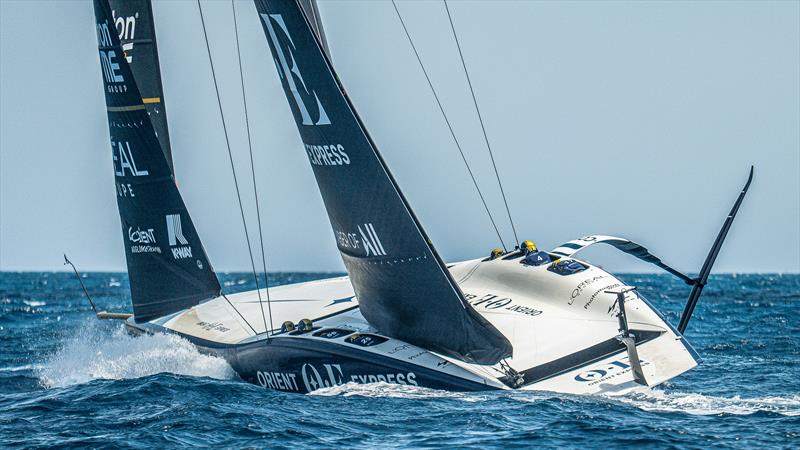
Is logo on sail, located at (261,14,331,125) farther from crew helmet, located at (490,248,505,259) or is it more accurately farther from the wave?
crew helmet, located at (490,248,505,259)

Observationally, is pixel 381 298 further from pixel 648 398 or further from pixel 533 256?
pixel 648 398

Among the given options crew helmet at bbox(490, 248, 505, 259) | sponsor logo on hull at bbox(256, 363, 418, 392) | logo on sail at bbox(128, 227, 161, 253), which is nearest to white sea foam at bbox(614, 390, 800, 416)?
sponsor logo on hull at bbox(256, 363, 418, 392)

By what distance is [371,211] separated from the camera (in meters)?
12.2

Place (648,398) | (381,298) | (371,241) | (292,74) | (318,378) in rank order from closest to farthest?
(648,398)
(371,241)
(292,74)
(318,378)
(381,298)

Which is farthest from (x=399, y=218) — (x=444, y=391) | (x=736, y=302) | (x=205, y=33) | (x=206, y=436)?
(x=736, y=302)

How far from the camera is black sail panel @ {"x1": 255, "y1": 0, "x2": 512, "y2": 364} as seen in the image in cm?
1202

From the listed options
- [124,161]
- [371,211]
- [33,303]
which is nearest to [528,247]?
[371,211]

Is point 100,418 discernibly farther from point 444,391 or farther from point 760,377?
point 760,377

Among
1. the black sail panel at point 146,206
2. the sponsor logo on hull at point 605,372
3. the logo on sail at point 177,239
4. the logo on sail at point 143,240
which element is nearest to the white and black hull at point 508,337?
the sponsor logo on hull at point 605,372

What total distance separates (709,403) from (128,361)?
7.45 meters

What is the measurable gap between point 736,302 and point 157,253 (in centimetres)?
1808

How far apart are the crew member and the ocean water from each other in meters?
2.18

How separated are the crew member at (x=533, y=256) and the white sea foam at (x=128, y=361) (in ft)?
12.9

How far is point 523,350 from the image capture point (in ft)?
41.1
